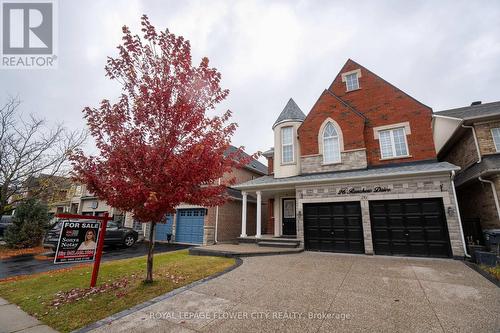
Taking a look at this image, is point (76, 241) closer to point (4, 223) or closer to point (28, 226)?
point (28, 226)

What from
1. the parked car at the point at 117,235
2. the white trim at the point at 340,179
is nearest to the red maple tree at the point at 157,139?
the white trim at the point at 340,179

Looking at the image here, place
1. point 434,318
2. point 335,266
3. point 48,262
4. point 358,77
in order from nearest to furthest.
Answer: point 434,318, point 335,266, point 48,262, point 358,77

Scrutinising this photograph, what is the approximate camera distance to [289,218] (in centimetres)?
1454

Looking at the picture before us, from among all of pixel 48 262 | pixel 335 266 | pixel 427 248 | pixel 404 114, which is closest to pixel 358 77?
pixel 404 114

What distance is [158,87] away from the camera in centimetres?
564

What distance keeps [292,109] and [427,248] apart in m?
10.8

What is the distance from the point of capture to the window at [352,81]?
45.9 feet

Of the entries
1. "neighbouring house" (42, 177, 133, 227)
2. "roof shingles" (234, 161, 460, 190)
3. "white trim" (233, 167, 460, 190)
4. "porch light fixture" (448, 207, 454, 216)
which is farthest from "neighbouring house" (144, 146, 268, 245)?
"porch light fixture" (448, 207, 454, 216)

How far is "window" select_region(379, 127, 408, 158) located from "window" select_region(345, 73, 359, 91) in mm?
3785

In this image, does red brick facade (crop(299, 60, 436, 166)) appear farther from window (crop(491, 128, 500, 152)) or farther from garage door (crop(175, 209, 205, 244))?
garage door (crop(175, 209, 205, 244))

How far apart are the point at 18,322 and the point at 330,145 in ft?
43.6

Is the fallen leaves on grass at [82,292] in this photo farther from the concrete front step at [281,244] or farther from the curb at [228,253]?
the concrete front step at [281,244]

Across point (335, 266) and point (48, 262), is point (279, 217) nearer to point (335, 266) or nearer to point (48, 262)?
point (335, 266)

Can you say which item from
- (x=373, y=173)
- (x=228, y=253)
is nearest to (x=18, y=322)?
(x=228, y=253)
